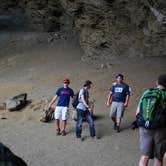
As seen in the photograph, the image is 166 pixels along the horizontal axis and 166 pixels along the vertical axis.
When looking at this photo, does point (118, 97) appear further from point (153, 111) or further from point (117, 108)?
point (153, 111)

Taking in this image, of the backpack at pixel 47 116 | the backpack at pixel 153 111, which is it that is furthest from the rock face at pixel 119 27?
the backpack at pixel 153 111

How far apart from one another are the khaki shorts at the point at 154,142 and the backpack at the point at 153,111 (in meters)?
0.13

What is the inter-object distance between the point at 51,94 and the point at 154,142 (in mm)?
12754

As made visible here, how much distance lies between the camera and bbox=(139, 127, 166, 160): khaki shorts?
7020 mm

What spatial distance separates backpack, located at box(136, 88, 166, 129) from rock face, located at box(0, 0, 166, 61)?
46.0ft

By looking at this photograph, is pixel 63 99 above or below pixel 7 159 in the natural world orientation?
below

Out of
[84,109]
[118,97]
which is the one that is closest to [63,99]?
[84,109]

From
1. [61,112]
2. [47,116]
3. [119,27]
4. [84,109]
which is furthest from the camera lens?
[119,27]

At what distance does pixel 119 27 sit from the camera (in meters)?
24.8

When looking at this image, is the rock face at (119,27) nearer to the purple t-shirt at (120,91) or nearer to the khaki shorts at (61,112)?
the purple t-shirt at (120,91)

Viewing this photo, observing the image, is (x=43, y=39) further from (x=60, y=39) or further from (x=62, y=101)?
(x=62, y=101)

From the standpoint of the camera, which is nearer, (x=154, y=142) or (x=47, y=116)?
(x=154, y=142)

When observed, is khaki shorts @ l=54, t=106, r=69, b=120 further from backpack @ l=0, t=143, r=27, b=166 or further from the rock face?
the rock face

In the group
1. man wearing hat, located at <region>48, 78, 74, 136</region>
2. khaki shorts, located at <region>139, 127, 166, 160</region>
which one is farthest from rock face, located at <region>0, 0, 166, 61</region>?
khaki shorts, located at <region>139, 127, 166, 160</region>
